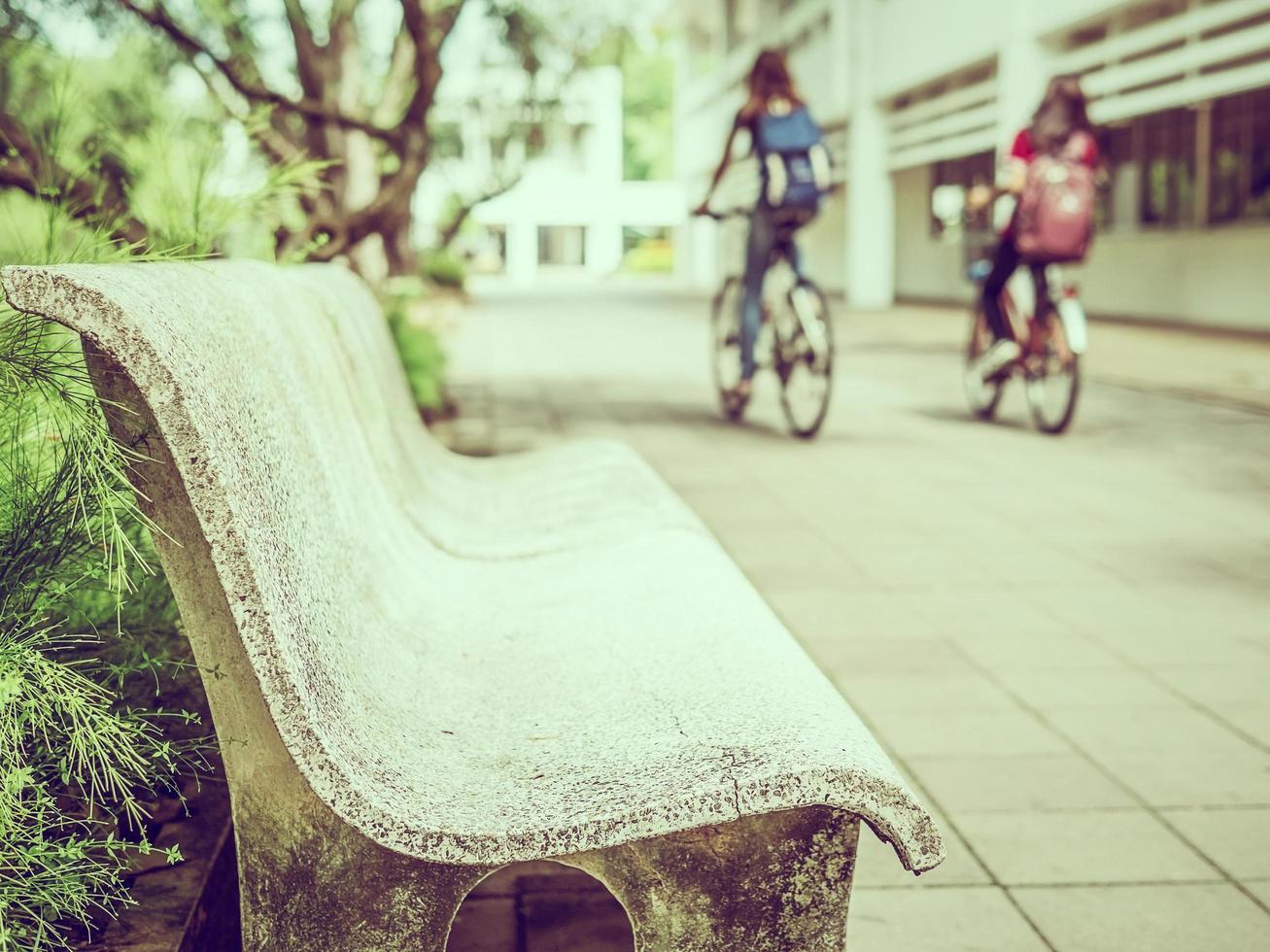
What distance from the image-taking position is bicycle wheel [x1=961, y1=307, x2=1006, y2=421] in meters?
9.47

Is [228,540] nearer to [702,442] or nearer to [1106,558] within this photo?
[1106,558]

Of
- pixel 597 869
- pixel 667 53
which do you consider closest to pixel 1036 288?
pixel 597 869

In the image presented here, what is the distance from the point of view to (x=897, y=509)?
6.73 meters

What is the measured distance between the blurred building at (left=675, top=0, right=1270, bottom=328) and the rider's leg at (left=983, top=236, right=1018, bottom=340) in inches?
53.2

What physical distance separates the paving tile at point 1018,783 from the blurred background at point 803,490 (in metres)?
0.01

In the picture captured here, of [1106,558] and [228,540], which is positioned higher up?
[228,540]

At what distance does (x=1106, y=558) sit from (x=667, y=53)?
236ft

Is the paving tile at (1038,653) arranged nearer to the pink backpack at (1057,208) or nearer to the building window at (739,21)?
the pink backpack at (1057,208)

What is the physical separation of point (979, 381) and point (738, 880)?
320 inches

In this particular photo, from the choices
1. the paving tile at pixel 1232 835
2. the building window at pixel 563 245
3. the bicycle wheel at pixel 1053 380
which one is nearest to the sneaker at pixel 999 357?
the bicycle wheel at pixel 1053 380

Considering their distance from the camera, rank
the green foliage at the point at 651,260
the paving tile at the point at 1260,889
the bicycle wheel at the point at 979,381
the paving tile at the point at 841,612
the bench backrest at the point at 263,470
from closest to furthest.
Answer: the bench backrest at the point at 263,470 < the paving tile at the point at 1260,889 < the paving tile at the point at 841,612 < the bicycle wheel at the point at 979,381 < the green foliage at the point at 651,260

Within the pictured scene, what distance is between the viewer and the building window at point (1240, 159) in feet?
58.3

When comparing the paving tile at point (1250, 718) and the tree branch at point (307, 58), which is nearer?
the paving tile at point (1250, 718)

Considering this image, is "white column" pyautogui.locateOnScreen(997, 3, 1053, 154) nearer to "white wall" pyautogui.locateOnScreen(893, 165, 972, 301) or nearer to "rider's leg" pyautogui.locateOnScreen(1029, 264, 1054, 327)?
"white wall" pyautogui.locateOnScreen(893, 165, 972, 301)
